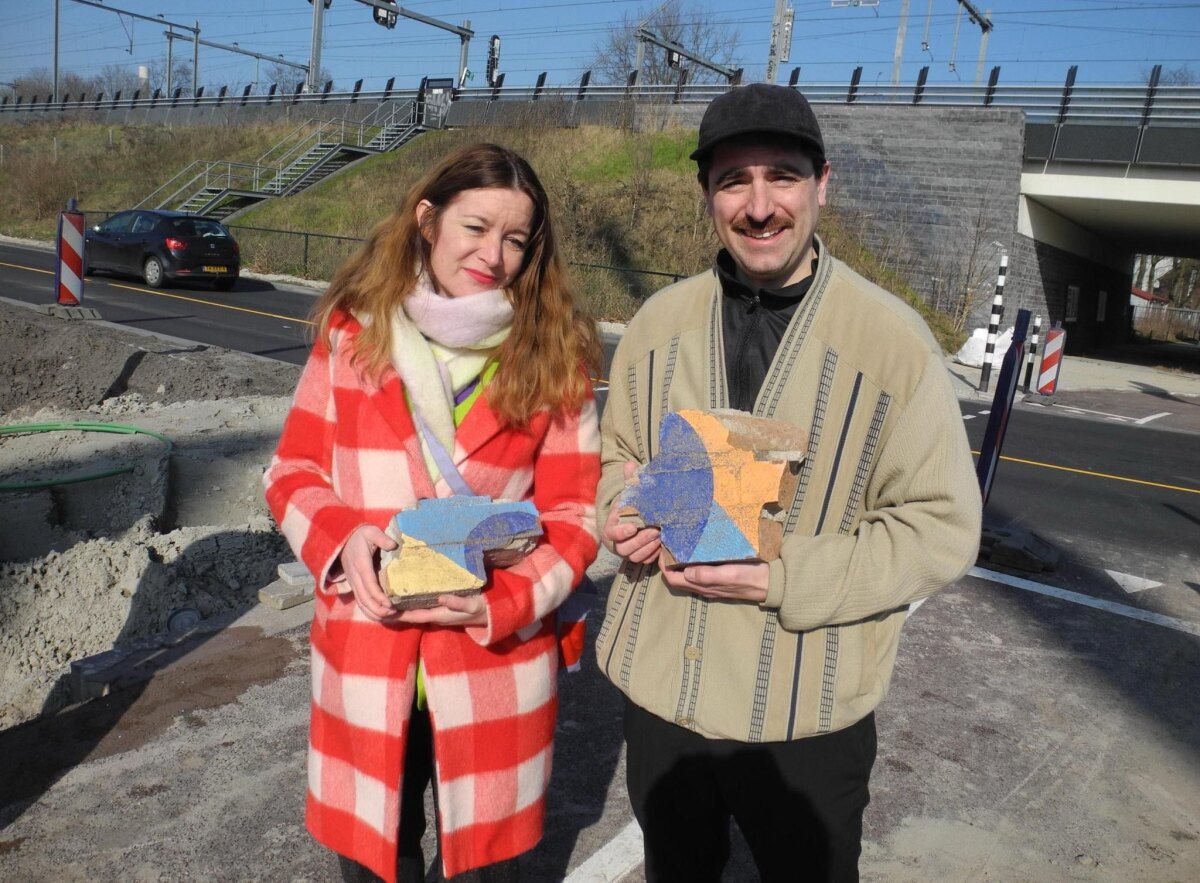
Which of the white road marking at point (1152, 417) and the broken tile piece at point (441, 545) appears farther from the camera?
the white road marking at point (1152, 417)

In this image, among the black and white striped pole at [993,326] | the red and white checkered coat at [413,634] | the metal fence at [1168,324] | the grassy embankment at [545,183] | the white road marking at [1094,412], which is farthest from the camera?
the metal fence at [1168,324]

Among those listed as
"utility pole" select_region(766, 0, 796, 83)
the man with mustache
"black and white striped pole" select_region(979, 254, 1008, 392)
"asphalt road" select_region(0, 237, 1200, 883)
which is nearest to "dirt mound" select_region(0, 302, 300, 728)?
"asphalt road" select_region(0, 237, 1200, 883)

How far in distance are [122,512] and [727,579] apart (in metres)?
5.48

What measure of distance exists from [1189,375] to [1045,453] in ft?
48.6

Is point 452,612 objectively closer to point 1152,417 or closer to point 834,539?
point 834,539

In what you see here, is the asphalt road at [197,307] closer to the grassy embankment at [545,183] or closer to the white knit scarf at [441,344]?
the grassy embankment at [545,183]

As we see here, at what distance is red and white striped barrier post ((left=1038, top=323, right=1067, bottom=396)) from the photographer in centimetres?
A: 1369

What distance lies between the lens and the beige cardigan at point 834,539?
1.68m

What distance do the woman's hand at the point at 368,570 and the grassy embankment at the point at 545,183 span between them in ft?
60.8

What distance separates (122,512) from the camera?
240 inches

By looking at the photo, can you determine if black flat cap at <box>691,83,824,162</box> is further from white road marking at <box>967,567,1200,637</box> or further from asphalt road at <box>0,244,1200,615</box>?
white road marking at <box>967,567,1200,637</box>

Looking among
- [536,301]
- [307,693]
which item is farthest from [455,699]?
[307,693]

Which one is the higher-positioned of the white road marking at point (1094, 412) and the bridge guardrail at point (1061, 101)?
the bridge guardrail at point (1061, 101)

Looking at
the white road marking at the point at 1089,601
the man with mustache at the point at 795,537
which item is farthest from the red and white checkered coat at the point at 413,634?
the white road marking at the point at 1089,601
